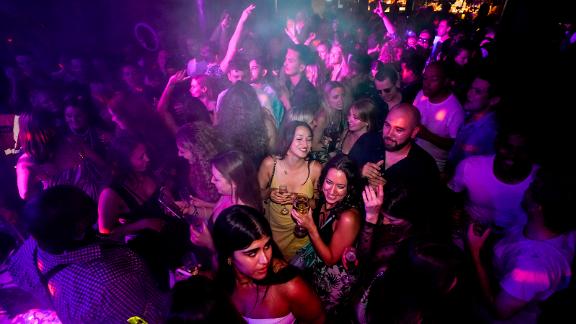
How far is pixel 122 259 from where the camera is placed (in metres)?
1.73

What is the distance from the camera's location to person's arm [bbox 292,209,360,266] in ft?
7.11

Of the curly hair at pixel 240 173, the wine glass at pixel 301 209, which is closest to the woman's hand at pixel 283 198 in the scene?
the wine glass at pixel 301 209

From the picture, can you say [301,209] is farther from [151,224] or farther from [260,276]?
[151,224]

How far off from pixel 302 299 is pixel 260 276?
30cm

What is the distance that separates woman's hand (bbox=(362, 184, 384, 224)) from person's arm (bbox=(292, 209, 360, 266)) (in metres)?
0.09

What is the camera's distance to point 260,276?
1.81 metres

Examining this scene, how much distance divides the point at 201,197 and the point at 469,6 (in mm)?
21822

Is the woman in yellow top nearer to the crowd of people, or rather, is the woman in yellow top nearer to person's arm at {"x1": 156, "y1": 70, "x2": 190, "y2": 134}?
the crowd of people

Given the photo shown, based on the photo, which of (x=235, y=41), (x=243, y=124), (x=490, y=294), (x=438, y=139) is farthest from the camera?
(x=235, y=41)

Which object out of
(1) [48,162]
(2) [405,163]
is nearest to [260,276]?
(2) [405,163]

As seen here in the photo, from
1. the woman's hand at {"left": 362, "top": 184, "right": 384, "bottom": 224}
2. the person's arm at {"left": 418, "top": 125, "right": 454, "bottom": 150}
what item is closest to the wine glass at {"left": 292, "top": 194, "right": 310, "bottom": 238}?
the woman's hand at {"left": 362, "top": 184, "right": 384, "bottom": 224}

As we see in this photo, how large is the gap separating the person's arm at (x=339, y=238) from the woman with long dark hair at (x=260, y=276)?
0.39 meters

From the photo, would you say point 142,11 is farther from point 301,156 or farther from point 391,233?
point 391,233

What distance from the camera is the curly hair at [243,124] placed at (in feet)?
10.9
